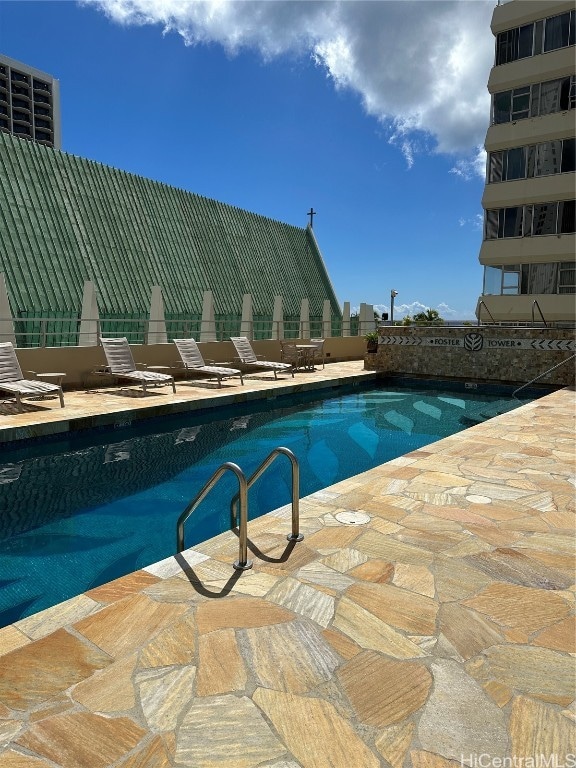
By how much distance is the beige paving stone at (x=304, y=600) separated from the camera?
2.84 metres

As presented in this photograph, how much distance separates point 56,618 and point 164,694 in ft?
3.03

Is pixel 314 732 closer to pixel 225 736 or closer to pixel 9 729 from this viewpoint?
pixel 225 736

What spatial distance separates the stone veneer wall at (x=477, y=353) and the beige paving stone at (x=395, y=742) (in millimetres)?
13686

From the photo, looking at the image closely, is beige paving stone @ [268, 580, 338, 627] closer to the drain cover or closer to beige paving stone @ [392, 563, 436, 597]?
beige paving stone @ [392, 563, 436, 597]

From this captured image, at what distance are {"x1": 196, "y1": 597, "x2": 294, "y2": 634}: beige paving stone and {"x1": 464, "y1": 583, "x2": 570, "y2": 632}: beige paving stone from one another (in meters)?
1.06

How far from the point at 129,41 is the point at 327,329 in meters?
10.5

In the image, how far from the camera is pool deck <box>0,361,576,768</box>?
197 cm

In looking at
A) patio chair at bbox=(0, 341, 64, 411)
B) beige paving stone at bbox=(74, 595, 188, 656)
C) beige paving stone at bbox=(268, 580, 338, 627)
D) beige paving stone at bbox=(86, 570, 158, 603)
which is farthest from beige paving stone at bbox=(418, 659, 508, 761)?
patio chair at bbox=(0, 341, 64, 411)

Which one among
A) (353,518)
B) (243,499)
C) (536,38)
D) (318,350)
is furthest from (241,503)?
(536,38)

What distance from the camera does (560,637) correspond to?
8.74 ft

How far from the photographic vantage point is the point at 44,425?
7254 millimetres

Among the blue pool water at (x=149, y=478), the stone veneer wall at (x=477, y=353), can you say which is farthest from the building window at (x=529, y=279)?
the blue pool water at (x=149, y=478)

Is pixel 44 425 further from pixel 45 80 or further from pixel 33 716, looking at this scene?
pixel 45 80

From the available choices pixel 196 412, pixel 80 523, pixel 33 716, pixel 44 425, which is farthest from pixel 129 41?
pixel 33 716
